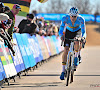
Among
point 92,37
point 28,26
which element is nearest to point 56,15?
point 92,37

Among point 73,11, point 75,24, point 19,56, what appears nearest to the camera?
point 73,11

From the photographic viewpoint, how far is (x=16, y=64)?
10453 mm

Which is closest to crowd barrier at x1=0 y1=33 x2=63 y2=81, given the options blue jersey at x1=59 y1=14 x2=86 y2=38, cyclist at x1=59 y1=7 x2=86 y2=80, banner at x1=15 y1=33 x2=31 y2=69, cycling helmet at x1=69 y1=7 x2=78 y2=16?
banner at x1=15 y1=33 x2=31 y2=69

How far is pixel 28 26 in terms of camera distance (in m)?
14.7

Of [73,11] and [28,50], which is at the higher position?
[73,11]

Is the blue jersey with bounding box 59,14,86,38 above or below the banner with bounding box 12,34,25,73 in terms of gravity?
above

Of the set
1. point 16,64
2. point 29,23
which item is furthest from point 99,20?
point 16,64

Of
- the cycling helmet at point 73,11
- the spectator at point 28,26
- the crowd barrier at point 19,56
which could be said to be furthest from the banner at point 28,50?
the cycling helmet at point 73,11

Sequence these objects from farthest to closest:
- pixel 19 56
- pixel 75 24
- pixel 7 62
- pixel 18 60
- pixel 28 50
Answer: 1. pixel 28 50
2. pixel 19 56
3. pixel 18 60
4. pixel 75 24
5. pixel 7 62

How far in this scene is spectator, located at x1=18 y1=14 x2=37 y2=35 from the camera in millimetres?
14539

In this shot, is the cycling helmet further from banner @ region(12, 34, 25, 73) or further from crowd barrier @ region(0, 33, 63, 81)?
banner @ region(12, 34, 25, 73)

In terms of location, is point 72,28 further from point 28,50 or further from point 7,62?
point 28,50

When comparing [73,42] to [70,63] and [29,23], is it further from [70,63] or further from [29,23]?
[29,23]

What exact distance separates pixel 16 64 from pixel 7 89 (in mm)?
2178
